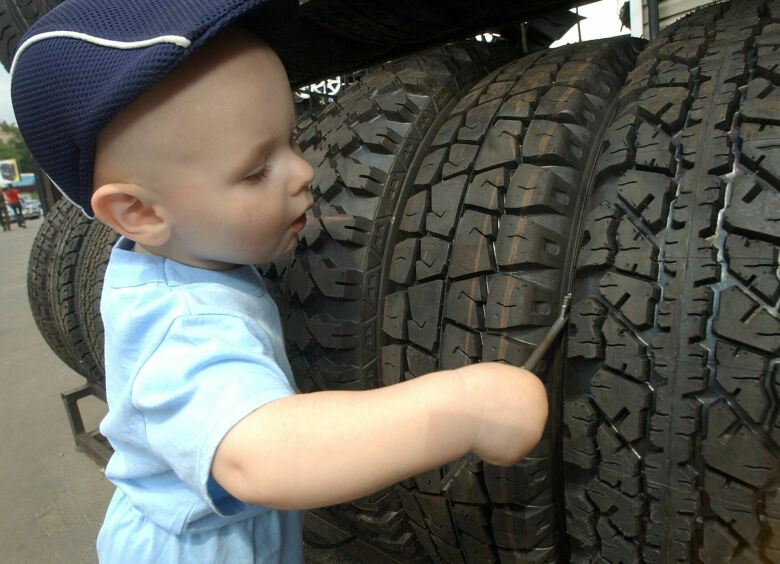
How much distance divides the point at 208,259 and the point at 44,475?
196 cm

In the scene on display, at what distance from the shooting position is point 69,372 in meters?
3.21

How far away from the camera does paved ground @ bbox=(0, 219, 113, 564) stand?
180 cm

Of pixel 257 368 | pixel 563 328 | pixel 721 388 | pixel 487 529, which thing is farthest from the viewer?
pixel 487 529

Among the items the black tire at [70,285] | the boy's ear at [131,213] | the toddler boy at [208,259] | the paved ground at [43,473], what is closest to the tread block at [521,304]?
the toddler boy at [208,259]

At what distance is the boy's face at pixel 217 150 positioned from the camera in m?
0.62

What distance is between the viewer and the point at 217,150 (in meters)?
0.63

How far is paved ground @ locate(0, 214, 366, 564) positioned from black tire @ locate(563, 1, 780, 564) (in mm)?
1019

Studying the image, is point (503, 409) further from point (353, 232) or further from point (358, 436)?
point (353, 232)

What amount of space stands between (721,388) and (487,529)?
434mm

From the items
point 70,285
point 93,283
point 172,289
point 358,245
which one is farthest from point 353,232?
point 70,285

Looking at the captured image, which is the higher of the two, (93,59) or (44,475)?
(93,59)

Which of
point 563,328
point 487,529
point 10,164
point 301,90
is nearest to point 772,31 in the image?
point 563,328

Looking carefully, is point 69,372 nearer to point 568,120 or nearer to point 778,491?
point 568,120

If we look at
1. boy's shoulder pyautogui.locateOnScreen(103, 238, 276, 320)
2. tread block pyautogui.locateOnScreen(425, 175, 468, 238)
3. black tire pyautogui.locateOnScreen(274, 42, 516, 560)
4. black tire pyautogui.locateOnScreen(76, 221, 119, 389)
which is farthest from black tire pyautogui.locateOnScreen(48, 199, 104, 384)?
tread block pyautogui.locateOnScreen(425, 175, 468, 238)
